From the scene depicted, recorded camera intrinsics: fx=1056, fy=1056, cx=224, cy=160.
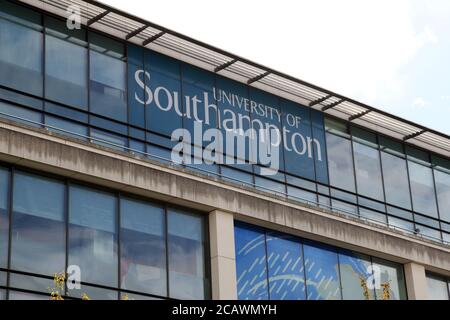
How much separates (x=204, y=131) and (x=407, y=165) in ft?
29.7

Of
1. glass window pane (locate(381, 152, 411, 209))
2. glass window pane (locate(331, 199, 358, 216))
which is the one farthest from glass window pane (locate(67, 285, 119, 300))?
glass window pane (locate(381, 152, 411, 209))

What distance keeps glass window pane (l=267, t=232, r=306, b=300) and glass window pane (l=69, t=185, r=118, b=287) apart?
5319 mm

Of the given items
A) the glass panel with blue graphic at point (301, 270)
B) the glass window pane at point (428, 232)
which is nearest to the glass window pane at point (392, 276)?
the glass panel with blue graphic at point (301, 270)

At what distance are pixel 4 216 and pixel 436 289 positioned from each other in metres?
16.2

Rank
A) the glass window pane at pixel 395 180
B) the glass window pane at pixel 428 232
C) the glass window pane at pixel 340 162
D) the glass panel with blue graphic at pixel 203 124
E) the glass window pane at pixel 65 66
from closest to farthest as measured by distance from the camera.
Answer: the glass panel with blue graphic at pixel 203 124 < the glass window pane at pixel 65 66 < the glass window pane at pixel 340 162 < the glass window pane at pixel 395 180 < the glass window pane at pixel 428 232

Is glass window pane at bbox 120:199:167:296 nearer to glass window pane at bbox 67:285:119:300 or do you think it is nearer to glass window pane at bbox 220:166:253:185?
glass window pane at bbox 67:285:119:300

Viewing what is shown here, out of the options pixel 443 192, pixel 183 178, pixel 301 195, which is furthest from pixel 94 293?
pixel 443 192

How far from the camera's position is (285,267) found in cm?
3028

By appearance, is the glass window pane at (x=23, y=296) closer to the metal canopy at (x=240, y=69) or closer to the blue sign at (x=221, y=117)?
the blue sign at (x=221, y=117)

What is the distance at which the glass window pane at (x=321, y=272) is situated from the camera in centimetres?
3088

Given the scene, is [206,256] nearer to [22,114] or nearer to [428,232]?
[22,114]

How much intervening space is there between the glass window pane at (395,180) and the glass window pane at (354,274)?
3.13m

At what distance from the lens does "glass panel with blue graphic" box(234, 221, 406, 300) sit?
96.4 feet
